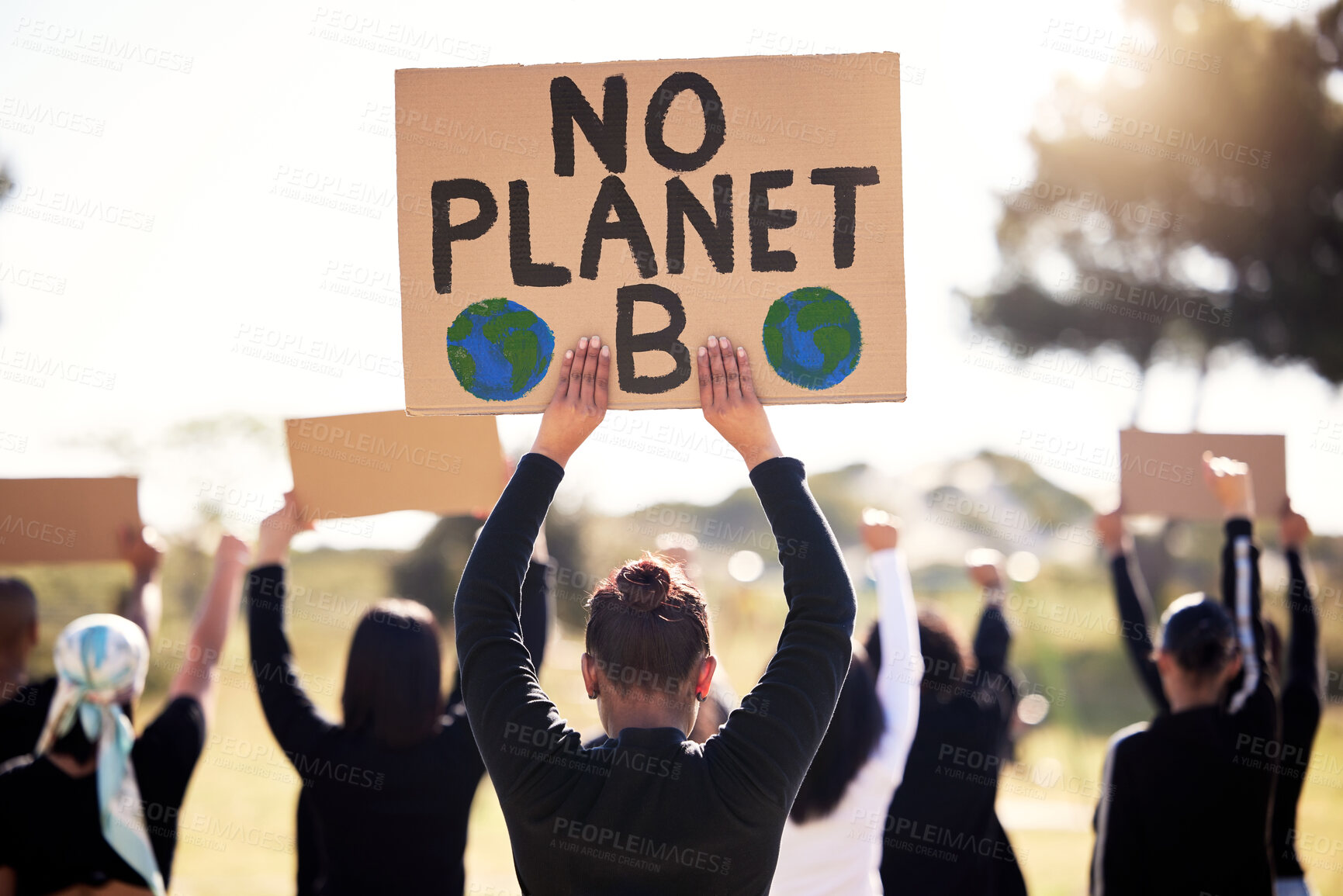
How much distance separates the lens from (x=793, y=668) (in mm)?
1520

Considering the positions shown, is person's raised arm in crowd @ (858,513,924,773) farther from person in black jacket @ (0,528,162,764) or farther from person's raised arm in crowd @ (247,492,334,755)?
person in black jacket @ (0,528,162,764)

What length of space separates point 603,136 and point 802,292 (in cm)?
56

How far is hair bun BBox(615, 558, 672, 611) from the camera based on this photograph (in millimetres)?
1529

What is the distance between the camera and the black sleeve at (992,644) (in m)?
3.35

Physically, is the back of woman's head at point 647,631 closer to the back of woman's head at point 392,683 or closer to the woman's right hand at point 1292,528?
the back of woman's head at point 392,683

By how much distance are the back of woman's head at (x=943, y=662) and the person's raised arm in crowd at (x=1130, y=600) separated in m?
0.63

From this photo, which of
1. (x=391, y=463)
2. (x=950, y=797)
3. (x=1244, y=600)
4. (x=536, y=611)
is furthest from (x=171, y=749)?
(x=1244, y=600)

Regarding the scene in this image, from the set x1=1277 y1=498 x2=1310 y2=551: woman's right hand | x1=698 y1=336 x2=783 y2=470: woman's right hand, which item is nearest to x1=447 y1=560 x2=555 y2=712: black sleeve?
x1=698 y1=336 x2=783 y2=470: woman's right hand

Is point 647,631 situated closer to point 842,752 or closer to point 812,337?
point 812,337

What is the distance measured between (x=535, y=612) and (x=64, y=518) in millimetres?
1829

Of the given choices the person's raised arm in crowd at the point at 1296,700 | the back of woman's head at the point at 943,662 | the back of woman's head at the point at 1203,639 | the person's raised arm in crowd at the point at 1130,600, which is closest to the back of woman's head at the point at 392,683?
the back of woman's head at the point at 943,662

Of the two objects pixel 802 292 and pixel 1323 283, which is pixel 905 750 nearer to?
pixel 802 292

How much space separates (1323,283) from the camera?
1106 centimetres

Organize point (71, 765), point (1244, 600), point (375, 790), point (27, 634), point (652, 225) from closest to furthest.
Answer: point (652, 225) → point (375, 790) → point (71, 765) → point (1244, 600) → point (27, 634)
